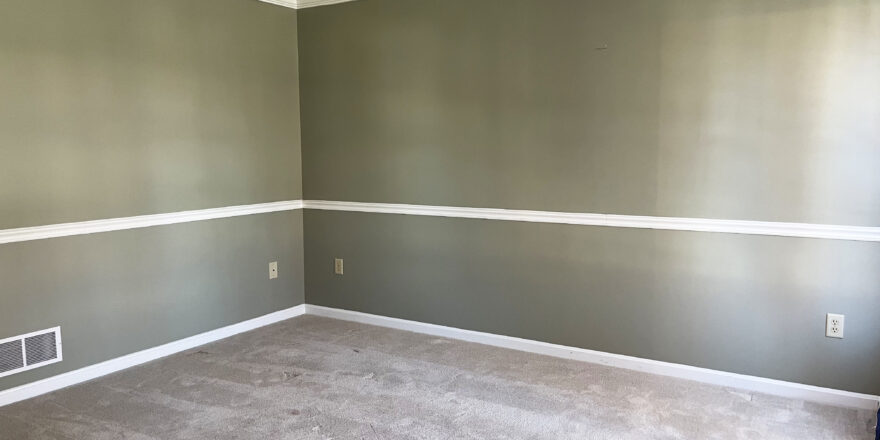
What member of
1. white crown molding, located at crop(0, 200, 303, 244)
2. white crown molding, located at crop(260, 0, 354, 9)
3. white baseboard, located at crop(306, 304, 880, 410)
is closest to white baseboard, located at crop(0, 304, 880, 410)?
white baseboard, located at crop(306, 304, 880, 410)

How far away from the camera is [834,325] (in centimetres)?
315

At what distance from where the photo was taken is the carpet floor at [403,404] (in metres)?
2.87

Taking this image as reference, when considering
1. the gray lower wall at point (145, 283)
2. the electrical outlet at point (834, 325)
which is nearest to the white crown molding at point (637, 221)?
the electrical outlet at point (834, 325)

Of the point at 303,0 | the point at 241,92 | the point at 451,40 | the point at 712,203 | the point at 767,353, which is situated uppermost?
the point at 303,0

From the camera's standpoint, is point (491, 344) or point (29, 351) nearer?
point (29, 351)

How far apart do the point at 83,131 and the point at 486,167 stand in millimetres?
2239

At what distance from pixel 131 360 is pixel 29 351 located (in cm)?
57

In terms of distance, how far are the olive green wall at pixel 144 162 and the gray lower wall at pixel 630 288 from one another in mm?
672

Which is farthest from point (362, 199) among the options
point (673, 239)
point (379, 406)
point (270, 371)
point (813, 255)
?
point (813, 255)

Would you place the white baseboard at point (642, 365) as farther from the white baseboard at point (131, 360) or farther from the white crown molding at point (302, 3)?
the white crown molding at point (302, 3)

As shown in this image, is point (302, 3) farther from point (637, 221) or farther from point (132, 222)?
point (637, 221)

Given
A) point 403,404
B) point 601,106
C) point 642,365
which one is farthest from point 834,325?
point 403,404

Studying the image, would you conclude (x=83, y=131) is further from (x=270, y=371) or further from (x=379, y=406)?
(x=379, y=406)

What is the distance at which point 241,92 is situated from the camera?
4.32 metres
